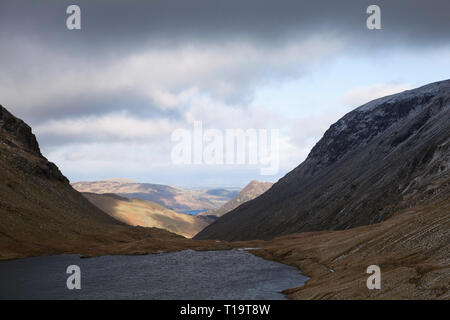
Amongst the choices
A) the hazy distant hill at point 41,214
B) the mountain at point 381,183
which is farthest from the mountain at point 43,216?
the mountain at point 381,183

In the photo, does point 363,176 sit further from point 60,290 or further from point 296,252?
point 60,290

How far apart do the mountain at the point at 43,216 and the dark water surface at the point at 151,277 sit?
8.21 meters

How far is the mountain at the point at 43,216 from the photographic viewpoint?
308ft

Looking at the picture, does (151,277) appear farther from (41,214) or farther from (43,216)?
(41,214)

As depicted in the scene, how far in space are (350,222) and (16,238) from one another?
96.0 metres

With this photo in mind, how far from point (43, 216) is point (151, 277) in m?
57.8

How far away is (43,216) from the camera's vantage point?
108688 mm

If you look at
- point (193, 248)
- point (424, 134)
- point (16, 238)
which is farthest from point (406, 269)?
point (424, 134)

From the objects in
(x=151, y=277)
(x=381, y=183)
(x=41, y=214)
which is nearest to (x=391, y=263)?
(x=151, y=277)

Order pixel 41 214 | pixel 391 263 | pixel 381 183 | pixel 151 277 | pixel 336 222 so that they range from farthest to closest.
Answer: pixel 336 222, pixel 381 183, pixel 41 214, pixel 151 277, pixel 391 263

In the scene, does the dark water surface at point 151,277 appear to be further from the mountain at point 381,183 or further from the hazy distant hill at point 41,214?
the mountain at point 381,183

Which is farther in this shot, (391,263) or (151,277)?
(151,277)

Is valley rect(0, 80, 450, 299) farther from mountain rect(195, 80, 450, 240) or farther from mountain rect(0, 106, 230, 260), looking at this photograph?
mountain rect(195, 80, 450, 240)
